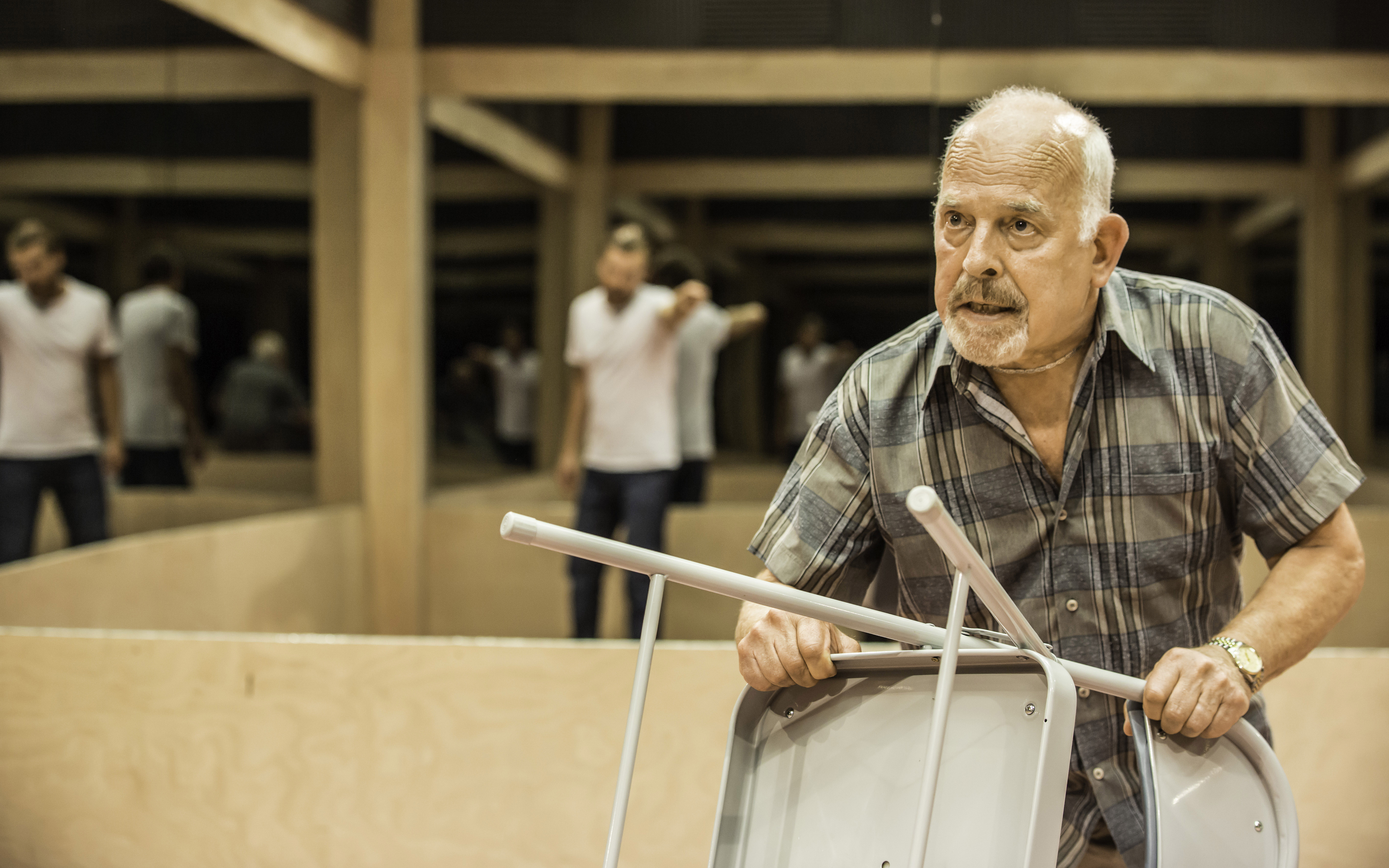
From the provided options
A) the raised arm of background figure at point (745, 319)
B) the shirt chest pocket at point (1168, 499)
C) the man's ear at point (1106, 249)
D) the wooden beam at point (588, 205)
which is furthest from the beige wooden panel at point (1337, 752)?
the wooden beam at point (588, 205)

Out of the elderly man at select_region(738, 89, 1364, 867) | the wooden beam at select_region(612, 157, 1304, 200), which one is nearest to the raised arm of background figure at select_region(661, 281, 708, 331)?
the wooden beam at select_region(612, 157, 1304, 200)

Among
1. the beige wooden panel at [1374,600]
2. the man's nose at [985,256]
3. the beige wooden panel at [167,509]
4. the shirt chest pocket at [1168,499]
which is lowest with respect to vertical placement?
the beige wooden panel at [1374,600]

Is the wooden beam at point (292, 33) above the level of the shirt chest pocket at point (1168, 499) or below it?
above

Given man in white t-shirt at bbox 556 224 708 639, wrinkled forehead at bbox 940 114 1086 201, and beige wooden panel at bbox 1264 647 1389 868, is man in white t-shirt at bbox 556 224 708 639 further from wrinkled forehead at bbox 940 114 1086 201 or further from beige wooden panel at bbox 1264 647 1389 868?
wrinkled forehead at bbox 940 114 1086 201

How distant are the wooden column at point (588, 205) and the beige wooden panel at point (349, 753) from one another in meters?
2.33

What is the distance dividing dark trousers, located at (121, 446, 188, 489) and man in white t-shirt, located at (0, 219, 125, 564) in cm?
6

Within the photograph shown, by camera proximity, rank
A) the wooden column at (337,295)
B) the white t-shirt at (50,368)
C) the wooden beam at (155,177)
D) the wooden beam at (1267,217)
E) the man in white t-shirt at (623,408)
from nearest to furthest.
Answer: the white t-shirt at (50,368) → the wooden beam at (155,177) → the man in white t-shirt at (623,408) → the wooden beam at (1267,217) → the wooden column at (337,295)

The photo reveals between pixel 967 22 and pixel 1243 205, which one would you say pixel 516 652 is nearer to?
pixel 967 22

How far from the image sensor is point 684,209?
4.18m

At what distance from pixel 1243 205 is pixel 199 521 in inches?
144

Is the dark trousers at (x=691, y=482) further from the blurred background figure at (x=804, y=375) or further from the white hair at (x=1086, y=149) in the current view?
the white hair at (x=1086, y=149)

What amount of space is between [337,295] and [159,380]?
2.38ft

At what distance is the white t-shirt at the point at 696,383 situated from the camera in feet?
12.8

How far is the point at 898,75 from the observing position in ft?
12.4
